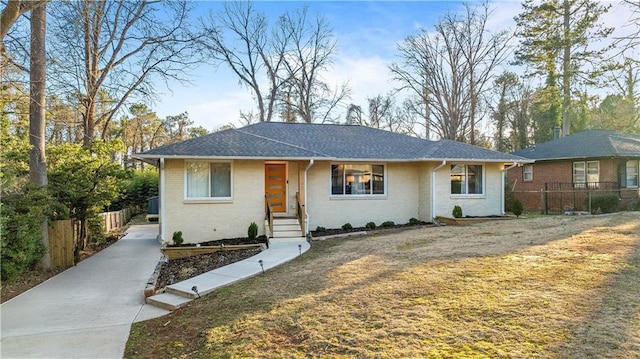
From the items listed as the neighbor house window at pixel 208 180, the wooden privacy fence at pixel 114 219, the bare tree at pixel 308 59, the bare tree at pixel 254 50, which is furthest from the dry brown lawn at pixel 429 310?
the bare tree at pixel 308 59

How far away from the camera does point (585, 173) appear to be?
18.8 m

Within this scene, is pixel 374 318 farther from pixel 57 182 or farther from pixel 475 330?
pixel 57 182

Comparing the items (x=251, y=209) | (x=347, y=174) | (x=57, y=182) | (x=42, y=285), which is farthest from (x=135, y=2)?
(x=42, y=285)

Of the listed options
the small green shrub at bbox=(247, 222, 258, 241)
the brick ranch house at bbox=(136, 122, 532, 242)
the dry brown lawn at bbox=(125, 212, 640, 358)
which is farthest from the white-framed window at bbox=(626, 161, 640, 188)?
the small green shrub at bbox=(247, 222, 258, 241)

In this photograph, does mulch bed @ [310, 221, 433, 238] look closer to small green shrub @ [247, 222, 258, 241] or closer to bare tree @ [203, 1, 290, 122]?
small green shrub @ [247, 222, 258, 241]

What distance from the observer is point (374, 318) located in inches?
176

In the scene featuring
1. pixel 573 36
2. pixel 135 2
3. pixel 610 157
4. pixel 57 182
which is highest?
pixel 573 36

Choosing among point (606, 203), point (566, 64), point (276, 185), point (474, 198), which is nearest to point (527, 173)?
point (606, 203)

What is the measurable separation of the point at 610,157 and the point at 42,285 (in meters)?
21.9

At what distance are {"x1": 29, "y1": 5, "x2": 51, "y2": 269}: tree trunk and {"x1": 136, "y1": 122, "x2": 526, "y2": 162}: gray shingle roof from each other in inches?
97.7

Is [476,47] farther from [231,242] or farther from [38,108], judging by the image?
[38,108]

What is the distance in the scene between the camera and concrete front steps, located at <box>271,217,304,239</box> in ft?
38.9

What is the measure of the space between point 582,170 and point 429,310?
18.8 m

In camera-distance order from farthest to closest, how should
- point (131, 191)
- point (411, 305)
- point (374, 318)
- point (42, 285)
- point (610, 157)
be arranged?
point (131, 191), point (610, 157), point (42, 285), point (411, 305), point (374, 318)
